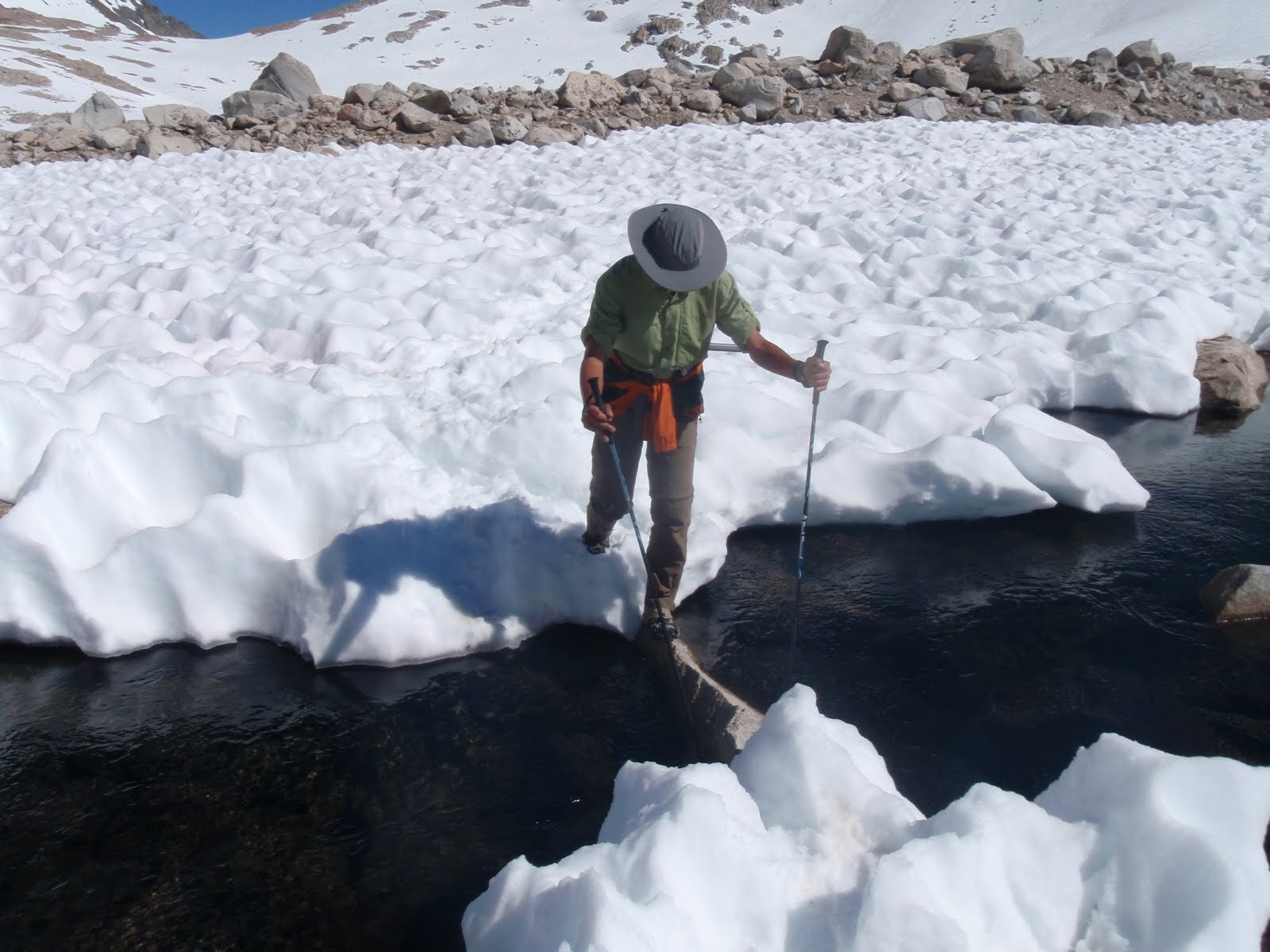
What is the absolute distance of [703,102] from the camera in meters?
16.1

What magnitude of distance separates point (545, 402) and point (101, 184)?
8788 millimetres

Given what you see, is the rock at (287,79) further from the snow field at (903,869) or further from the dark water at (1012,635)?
the snow field at (903,869)

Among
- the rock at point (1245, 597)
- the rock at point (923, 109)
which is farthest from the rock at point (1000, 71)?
the rock at point (1245, 597)

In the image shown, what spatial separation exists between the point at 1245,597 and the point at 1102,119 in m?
14.2

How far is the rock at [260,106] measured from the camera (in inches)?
613

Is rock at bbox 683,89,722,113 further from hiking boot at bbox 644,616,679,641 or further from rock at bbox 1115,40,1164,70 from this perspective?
hiking boot at bbox 644,616,679,641

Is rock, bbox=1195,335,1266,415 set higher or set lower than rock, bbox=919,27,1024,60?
lower

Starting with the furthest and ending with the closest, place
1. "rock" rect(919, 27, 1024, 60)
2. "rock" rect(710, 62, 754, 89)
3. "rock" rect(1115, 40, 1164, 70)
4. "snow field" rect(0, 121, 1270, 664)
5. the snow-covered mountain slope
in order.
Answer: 1. the snow-covered mountain slope
2. "rock" rect(1115, 40, 1164, 70)
3. "rock" rect(919, 27, 1024, 60)
4. "rock" rect(710, 62, 754, 89)
5. "snow field" rect(0, 121, 1270, 664)

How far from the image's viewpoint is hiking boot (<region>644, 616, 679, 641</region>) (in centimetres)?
407

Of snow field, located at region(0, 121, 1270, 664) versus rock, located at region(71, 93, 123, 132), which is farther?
rock, located at region(71, 93, 123, 132)

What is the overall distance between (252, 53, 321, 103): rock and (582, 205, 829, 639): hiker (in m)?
17.1

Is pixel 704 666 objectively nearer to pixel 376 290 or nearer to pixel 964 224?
pixel 376 290

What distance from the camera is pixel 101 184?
1141 cm

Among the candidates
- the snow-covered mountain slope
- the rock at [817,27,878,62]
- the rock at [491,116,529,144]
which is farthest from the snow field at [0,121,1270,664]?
the snow-covered mountain slope
